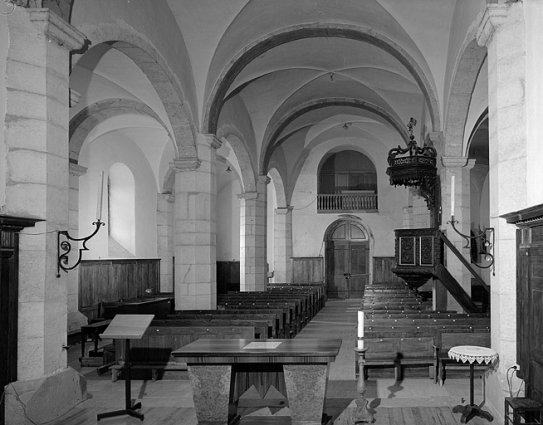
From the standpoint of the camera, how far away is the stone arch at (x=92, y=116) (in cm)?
1334

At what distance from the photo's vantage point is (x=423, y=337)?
7.92 metres

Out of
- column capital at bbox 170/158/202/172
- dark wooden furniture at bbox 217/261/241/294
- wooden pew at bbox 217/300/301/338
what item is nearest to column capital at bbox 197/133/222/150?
column capital at bbox 170/158/202/172

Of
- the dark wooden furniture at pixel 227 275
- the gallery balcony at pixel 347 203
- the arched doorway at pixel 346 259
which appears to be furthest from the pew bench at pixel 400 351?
the dark wooden furniture at pixel 227 275

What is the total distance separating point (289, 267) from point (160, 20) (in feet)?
47.1

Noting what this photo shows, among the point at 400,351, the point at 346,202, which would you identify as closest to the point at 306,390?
the point at 400,351

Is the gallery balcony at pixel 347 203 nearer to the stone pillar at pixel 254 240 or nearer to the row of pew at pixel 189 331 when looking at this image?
the stone pillar at pixel 254 240

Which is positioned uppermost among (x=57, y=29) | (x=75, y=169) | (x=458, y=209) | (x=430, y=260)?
(x=57, y=29)

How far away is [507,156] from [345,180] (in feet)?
59.6

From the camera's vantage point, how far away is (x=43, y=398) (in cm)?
564

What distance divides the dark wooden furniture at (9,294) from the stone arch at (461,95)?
272 inches

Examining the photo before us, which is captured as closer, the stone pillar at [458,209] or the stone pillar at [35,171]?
the stone pillar at [35,171]

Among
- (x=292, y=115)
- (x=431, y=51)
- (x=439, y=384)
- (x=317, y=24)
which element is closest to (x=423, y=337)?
(x=439, y=384)

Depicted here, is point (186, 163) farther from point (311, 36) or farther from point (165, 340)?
point (165, 340)

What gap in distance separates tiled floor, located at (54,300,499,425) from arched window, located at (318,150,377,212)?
1438cm
